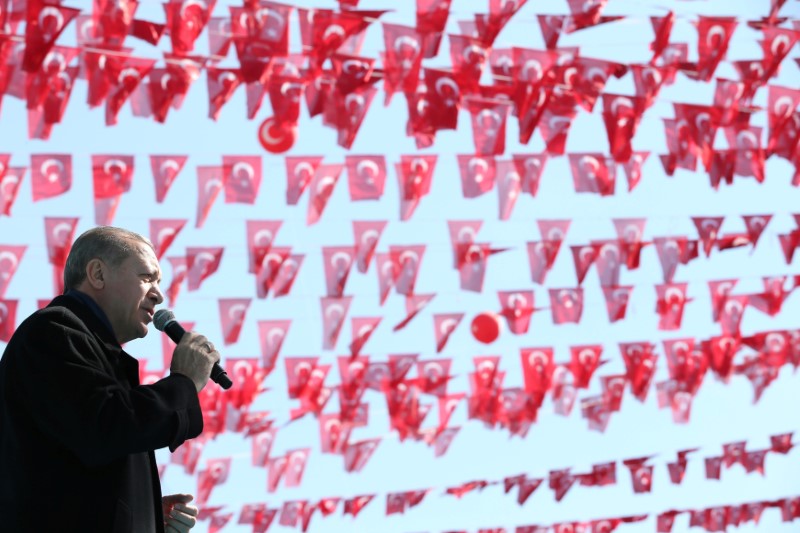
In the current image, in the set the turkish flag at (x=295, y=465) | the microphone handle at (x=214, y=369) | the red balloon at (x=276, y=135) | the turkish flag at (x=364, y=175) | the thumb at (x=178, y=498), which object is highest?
the red balloon at (x=276, y=135)

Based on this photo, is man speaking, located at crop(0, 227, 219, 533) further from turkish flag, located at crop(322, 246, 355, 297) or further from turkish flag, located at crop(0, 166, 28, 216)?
Answer: turkish flag, located at crop(322, 246, 355, 297)

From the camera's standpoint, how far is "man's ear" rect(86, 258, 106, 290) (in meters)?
2.99

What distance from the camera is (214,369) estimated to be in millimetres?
3229

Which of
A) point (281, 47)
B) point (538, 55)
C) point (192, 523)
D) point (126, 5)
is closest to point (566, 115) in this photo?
point (538, 55)

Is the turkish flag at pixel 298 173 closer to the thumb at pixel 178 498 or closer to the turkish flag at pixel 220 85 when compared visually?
the turkish flag at pixel 220 85

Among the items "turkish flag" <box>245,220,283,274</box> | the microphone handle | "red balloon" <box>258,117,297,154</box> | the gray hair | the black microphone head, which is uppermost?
"red balloon" <box>258,117,297,154</box>

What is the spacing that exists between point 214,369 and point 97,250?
44cm

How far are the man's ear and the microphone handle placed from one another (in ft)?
0.83

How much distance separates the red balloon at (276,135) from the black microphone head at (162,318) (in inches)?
220

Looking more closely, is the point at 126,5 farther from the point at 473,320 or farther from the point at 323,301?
the point at 473,320

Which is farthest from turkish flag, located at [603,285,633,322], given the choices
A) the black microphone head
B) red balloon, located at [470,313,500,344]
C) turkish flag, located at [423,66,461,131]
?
the black microphone head

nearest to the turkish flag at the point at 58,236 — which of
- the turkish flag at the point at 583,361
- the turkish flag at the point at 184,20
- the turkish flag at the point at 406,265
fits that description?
the turkish flag at the point at 184,20

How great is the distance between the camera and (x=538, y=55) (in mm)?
9156

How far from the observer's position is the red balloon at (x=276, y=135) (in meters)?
8.95
